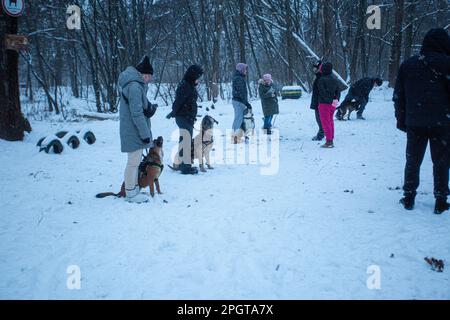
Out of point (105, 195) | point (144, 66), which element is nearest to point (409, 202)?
point (144, 66)

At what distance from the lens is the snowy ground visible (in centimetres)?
307

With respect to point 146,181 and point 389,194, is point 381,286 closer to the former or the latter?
point 389,194

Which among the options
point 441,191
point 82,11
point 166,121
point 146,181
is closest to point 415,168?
point 441,191

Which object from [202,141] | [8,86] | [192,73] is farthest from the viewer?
[8,86]

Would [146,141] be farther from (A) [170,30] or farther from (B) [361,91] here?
(A) [170,30]

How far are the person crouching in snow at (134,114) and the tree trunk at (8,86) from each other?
587 cm

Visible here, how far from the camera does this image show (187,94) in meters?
6.86

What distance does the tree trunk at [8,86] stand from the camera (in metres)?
8.76

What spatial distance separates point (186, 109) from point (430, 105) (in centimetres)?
458

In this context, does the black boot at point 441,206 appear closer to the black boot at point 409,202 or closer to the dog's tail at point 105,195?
the black boot at point 409,202

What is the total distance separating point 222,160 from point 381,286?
599 cm

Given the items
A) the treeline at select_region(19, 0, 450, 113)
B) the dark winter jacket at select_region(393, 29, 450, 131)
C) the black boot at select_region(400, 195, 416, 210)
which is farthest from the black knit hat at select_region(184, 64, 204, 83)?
the treeline at select_region(19, 0, 450, 113)

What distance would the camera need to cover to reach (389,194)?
5379 mm

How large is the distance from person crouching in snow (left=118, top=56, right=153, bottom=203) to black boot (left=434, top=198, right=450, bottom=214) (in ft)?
14.4
